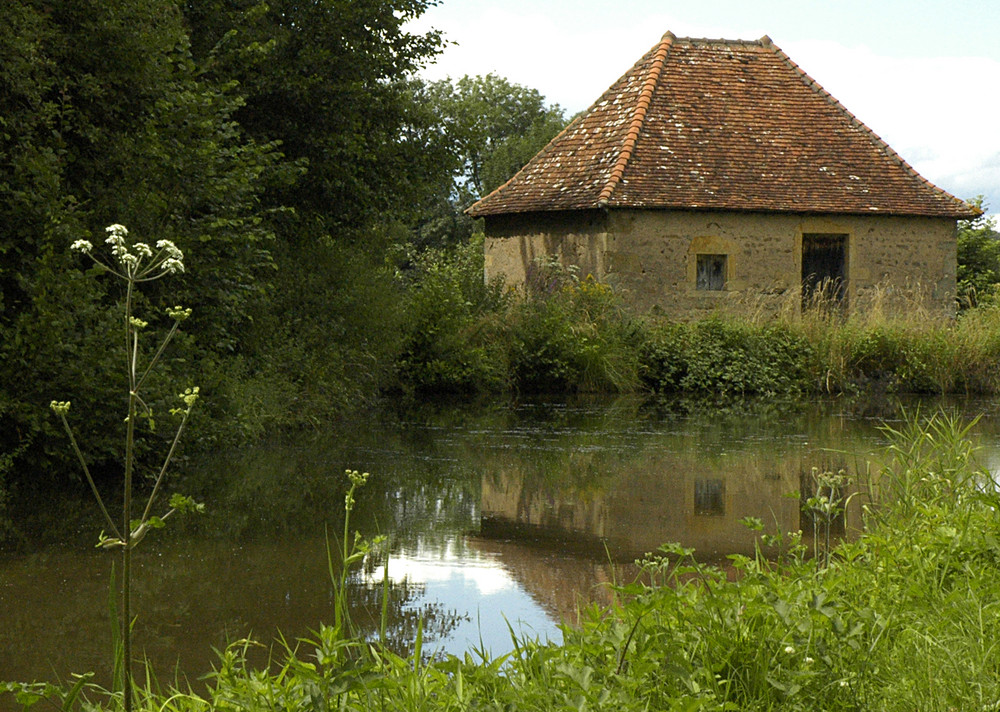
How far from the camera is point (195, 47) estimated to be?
13.8 m

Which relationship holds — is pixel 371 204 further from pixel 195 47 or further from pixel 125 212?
pixel 125 212

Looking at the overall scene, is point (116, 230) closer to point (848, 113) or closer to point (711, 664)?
point (711, 664)

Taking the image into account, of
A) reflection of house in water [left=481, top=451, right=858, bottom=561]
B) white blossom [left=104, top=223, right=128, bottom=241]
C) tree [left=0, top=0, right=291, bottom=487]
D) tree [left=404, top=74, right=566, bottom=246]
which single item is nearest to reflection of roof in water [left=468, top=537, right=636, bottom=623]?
reflection of house in water [left=481, top=451, right=858, bottom=561]

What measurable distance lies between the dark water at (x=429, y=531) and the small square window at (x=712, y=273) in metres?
8.34

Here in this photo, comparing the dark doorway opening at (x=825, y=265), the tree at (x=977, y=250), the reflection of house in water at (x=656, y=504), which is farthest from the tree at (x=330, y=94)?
the tree at (x=977, y=250)

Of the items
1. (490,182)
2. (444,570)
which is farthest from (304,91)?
(490,182)

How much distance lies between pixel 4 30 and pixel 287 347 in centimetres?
551

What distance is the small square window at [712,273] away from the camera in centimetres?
2133

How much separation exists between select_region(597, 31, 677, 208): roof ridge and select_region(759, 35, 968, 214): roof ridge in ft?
7.59

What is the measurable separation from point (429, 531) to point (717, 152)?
622 inches

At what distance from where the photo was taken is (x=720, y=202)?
20594mm

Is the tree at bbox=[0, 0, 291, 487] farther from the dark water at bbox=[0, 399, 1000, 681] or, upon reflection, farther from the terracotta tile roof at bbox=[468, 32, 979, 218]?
the terracotta tile roof at bbox=[468, 32, 979, 218]

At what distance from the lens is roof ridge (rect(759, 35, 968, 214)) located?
898 inches

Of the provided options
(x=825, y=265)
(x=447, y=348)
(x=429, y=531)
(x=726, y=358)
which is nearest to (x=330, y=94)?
(x=447, y=348)
